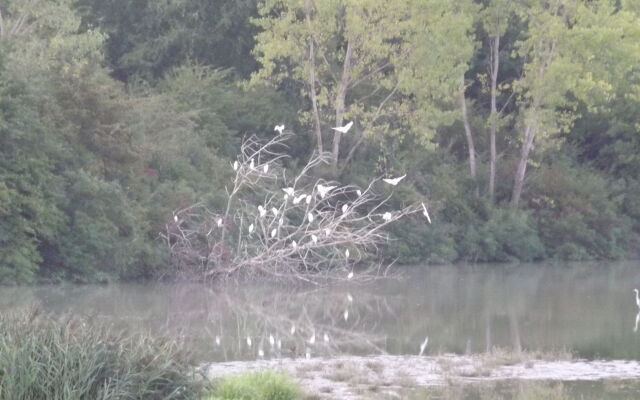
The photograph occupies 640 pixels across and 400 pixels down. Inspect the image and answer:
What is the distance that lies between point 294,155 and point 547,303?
50.1ft

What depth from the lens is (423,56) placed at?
36.5m

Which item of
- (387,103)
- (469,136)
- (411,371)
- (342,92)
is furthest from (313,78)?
(411,371)

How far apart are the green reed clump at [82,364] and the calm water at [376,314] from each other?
4903 mm

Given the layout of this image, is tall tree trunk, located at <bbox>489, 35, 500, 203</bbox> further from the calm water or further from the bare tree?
the bare tree

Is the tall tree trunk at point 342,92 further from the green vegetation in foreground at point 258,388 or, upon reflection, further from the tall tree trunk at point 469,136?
the green vegetation in foreground at point 258,388

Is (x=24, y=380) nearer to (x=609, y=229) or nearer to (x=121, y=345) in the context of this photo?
(x=121, y=345)

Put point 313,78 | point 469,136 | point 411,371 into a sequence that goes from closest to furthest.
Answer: point 411,371
point 313,78
point 469,136

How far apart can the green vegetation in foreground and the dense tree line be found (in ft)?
53.2

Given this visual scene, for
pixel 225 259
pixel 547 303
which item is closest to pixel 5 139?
pixel 225 259

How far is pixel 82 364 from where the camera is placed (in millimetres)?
9078

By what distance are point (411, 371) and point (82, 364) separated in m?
6.96

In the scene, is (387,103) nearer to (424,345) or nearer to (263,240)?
(263,240)

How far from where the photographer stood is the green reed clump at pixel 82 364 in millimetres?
9016

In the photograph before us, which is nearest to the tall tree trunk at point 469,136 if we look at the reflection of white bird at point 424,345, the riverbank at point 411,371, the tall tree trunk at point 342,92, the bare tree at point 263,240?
the tall tree trunk at point 342,92
